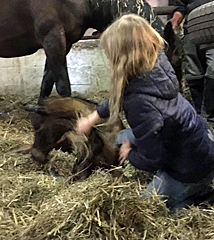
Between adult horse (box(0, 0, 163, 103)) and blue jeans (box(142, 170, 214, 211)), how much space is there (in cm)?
137

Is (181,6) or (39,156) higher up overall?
(181,6)

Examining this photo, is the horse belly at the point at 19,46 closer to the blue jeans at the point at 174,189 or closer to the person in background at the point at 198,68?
the person in background at the point at 198,68

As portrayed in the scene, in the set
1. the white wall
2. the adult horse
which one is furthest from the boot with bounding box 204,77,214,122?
the white wall

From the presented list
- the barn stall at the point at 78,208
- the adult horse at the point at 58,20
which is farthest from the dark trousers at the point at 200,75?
the barn stall at the point at 78,208

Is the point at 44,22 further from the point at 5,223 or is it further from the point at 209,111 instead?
the point at 5,223

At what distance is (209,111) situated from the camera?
2916 mm

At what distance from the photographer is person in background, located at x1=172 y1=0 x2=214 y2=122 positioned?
2816 millimetres

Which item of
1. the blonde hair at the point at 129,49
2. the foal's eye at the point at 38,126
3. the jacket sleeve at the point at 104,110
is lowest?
the foal's eye at the point at 38,126

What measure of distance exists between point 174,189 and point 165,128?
0.34 meters

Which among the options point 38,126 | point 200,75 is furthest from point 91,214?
point 200,75

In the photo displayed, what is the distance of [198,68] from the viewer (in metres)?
3.13

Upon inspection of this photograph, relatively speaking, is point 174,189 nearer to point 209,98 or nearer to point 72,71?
point 209,98

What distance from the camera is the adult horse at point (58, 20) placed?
2664 mm

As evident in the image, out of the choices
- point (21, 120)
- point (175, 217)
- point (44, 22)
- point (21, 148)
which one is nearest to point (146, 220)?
→ point (175, 217)
